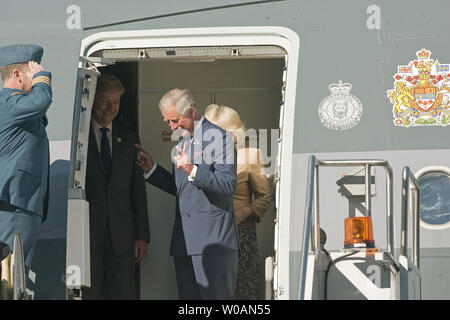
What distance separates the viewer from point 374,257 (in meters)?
5.16

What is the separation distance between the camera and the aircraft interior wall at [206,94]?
790 centimetres

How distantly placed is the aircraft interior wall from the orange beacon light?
256 cm

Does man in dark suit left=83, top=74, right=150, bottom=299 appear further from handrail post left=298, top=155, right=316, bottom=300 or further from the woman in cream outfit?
handrail post left=298, top=155, right=316, bottom=300

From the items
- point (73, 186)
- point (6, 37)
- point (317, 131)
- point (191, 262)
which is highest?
point (6, 37)

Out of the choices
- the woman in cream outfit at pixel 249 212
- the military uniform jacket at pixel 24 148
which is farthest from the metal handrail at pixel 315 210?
the military uniform jacket at pixel 24 148

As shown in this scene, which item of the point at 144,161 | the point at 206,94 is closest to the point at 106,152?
the point at 144,161

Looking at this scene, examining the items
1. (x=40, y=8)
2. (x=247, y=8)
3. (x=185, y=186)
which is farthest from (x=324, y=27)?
(x=40, y=8)

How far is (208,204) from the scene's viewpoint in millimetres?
6402

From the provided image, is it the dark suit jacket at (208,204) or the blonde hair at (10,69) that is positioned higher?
the blonde hair at (10,69)

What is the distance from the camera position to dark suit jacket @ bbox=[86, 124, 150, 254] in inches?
263

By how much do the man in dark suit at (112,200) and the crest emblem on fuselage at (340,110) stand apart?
62.4 inches

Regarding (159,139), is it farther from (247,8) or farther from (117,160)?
(247,8)

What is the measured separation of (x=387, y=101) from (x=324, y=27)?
639 millimetres

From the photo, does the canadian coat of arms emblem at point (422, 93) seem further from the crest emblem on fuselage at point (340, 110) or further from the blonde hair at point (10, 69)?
the blonde hair at point (10, 69)
